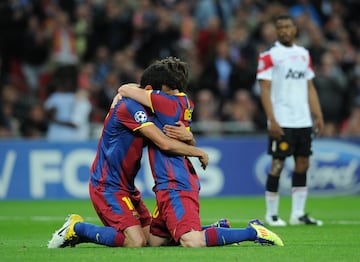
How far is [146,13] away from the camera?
19609 mm

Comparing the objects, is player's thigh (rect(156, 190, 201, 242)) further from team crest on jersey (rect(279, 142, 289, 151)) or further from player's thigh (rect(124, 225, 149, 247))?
team crest on jersey (rect(279, 142, 289, 151))

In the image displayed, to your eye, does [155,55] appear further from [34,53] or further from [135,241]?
[135,241]

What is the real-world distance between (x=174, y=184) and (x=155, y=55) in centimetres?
1122

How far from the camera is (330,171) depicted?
16641mm

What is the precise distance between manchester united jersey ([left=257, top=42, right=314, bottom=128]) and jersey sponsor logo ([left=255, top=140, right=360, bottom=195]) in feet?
16.2

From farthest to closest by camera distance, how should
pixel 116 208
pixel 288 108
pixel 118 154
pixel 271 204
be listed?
pixel 288 108, pixel 271 204, pixel 118 154, pixel 116 208

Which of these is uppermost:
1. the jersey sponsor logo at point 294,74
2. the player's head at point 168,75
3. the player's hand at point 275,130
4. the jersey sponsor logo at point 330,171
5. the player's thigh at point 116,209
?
the player's head at point 168,75

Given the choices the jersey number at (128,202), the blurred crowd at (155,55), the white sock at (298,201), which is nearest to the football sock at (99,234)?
the jersey number at (128,202)

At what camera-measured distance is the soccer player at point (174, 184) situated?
26.6 feet

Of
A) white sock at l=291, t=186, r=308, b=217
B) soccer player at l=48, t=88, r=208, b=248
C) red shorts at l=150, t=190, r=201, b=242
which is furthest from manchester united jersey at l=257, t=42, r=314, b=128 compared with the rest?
red shorts at l=150, t=190, r=201, b=242

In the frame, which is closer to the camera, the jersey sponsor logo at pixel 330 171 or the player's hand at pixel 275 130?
the player's hand at pixel 275 130

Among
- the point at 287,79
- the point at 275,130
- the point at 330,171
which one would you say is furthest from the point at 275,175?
the point at 330,171

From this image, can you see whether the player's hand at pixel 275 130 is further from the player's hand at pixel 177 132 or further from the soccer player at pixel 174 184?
the player's hand at pixel 177 132

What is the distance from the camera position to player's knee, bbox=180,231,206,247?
26.5 ft
